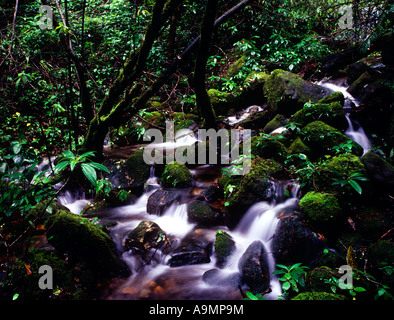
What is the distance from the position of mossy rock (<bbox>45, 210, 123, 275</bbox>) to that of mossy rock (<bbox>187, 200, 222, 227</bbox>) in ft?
5.56

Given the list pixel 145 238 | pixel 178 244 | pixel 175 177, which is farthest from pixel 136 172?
pixel 178 244

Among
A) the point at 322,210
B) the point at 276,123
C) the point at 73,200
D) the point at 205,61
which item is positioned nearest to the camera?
the point at 322,210

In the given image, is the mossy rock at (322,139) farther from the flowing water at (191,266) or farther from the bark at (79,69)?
the bark at (79,69)

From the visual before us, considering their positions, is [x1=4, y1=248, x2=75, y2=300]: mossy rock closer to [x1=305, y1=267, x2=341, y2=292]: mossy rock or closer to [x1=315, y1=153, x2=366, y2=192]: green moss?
[x1=305, y1=267, x2=341, y2=292]: mossy rock

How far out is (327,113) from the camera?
17.9 ft

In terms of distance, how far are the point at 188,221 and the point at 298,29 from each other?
9858 millimetres

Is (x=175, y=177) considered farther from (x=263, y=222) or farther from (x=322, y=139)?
(x=322, y=139)

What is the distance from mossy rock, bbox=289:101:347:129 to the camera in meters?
5.52

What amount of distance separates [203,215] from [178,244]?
740 millimetres

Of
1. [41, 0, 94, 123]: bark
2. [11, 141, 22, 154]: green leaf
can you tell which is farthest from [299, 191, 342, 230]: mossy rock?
[41, 0, 94, 123]: bark

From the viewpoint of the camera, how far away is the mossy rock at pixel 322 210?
3330mm

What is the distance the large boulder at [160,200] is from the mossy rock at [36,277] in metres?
2.07

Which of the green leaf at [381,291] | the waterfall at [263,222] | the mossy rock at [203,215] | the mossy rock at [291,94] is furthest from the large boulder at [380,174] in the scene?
the mossy rock at [291,94]
